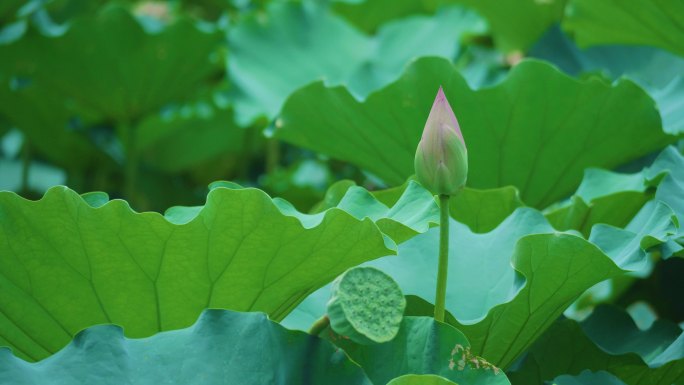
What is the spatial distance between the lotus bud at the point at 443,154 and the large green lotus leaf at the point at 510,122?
1.59ft

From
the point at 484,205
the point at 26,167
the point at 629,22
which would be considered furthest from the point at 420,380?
the point at 26,167

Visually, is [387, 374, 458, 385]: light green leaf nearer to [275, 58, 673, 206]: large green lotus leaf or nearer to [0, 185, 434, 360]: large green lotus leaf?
[0, 185, 434, 360]: large green lotus leaf

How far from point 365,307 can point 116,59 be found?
1.36 metres

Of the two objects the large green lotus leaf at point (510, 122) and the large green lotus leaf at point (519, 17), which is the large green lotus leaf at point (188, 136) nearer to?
the large green lotus leaf at point (519, 17)

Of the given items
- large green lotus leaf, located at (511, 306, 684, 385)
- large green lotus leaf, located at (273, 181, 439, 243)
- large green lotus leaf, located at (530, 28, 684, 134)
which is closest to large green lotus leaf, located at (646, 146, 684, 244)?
large green lotus leaf, located at (511, 306, 684, 385)

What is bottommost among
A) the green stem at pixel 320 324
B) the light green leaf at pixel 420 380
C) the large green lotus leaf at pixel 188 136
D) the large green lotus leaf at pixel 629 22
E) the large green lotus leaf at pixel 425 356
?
the light green leaf at pixel 420 380

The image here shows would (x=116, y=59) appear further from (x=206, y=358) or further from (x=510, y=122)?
(x=206, y=358)

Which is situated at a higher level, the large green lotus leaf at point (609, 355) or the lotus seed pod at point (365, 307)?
the lotus seed pod at point (365, 307)

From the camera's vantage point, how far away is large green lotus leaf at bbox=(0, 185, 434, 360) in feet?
2.73

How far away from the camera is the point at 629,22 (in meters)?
1.49

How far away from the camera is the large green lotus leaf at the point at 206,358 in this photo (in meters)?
0.75

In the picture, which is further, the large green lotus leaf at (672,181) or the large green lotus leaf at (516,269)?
the large green lotus leaf at (672,181)

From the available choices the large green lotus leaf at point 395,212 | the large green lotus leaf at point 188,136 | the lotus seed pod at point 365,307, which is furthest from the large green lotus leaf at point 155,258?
the large green lotus leaf at point 188,136

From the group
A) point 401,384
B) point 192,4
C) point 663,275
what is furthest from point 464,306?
point 192,4
